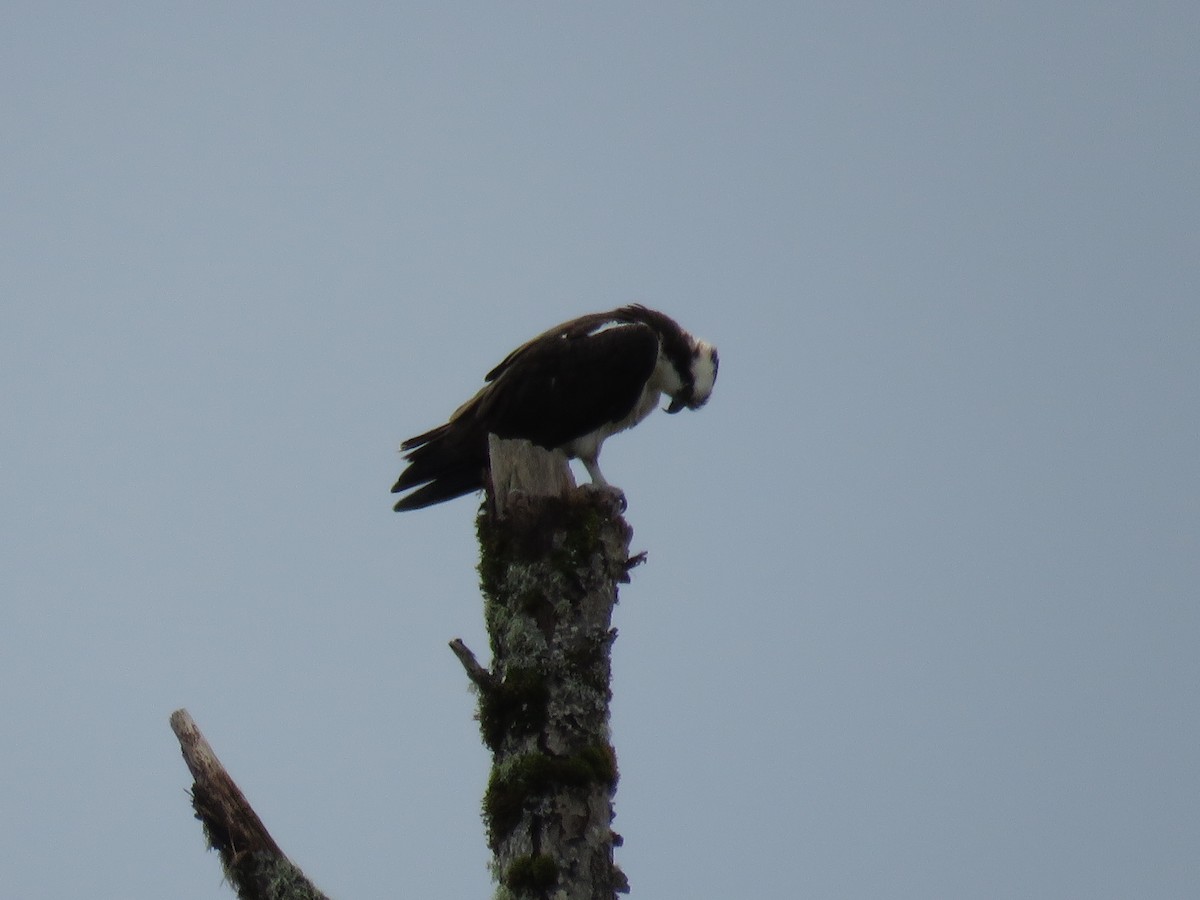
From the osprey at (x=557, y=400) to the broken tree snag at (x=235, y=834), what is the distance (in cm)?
304

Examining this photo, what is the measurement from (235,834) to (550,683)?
134 cm

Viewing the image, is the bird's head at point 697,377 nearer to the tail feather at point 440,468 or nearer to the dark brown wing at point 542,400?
the dark brown wing at point 542,400

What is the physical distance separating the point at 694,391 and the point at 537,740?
434 cm

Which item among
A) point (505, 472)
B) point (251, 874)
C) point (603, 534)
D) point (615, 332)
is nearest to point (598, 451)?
point (615, 332)

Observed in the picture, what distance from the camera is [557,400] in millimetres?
8500

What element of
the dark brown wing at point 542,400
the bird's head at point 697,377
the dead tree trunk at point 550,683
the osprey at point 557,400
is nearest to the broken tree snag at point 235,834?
the dead tree trunk at point 550,683

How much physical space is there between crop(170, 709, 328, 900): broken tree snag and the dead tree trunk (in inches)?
31.0

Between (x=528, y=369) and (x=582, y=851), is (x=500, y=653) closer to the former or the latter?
(x=582, y=851)

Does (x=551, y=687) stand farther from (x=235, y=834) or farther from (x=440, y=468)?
(x=440, y=468)

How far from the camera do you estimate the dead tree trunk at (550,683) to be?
535 centimetres

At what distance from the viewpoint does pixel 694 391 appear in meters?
9.58

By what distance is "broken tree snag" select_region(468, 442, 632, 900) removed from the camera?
5.35m

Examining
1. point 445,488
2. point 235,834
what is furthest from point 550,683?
point 445,488

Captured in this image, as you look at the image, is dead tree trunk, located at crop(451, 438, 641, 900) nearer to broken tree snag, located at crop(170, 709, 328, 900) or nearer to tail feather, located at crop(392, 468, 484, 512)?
broken tree snag, located at crop(170, 709, 328, 900)
